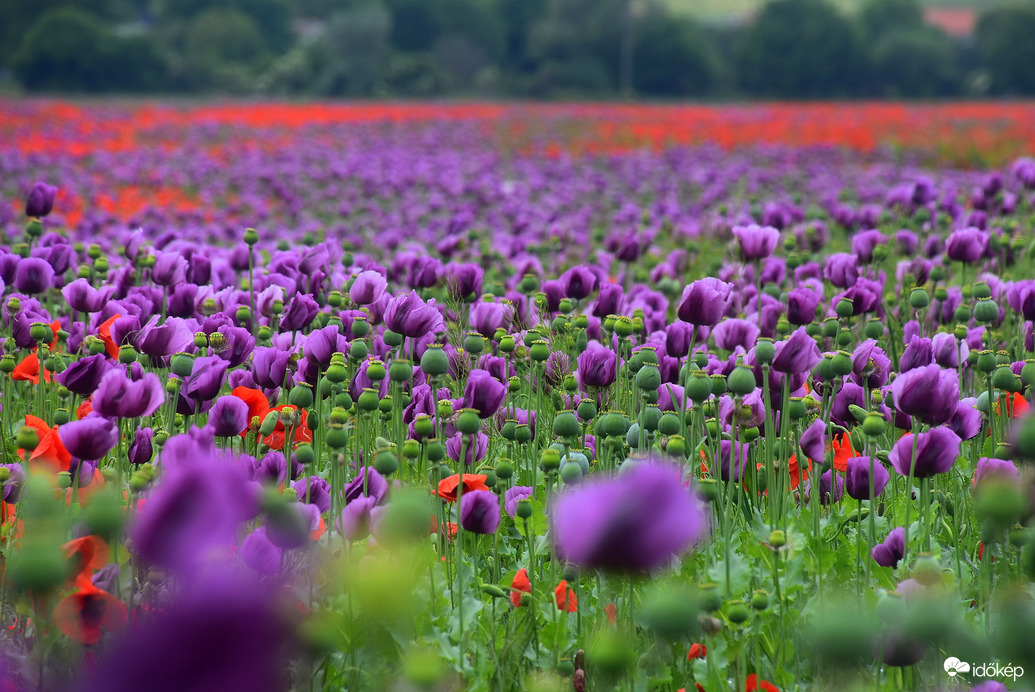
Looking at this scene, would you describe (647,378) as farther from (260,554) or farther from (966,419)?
(260,554)

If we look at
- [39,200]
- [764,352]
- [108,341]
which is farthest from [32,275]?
[764,352]

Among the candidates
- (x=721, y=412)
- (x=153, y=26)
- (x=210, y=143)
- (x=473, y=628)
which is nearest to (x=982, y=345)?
(x=721, y=412)

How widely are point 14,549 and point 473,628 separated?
795 mm

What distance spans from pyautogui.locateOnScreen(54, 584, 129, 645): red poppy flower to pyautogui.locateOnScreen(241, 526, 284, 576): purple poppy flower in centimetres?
17

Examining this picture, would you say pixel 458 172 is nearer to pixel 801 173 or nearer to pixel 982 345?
pixel 801 173

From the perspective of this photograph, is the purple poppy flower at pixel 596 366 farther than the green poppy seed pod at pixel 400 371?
Yes

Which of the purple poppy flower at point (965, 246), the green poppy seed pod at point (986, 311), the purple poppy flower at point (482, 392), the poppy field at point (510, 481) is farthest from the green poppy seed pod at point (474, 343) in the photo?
the purple poppy flower at point (965, 246)

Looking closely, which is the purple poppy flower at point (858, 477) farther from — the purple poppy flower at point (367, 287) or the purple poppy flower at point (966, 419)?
the purple poppy flower at point (367, 287)

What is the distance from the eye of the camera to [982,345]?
8.52 feet

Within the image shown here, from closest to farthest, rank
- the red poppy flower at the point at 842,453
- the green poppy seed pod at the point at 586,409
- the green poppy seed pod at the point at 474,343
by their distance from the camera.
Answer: the green poppy seed pod at the point at 586,409 < the red poppy flower at the point at 842,453 < the green poppy seed pod at the point at 474,343

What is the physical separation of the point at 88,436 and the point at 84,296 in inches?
47.7

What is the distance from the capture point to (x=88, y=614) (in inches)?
49.5

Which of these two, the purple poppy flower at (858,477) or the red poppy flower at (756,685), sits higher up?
the purple poppy flower at (858,477)

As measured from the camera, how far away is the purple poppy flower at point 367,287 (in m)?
2.41
